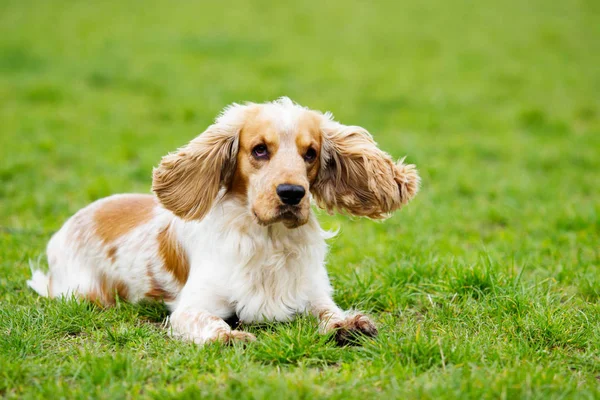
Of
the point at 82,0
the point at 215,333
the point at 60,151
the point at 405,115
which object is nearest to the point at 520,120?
the point at 405,115

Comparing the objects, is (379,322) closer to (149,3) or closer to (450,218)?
(450,218)

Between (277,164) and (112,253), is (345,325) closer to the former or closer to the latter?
(277,164)

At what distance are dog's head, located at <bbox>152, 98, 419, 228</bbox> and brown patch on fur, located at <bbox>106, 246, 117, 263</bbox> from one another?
28.5 inches

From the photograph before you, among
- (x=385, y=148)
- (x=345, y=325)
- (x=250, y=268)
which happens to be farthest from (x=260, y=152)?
(x=385, y=148)

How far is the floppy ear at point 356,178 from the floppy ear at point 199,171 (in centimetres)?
62

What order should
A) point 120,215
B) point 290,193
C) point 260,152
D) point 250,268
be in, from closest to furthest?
point 290,193, point 260,152, point 250,268, point 120,215

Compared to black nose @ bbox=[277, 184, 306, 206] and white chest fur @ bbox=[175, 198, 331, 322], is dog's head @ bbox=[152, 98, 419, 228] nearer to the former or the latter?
black nose @ bbox=[277, 184, 306, 206]

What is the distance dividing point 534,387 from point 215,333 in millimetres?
1794

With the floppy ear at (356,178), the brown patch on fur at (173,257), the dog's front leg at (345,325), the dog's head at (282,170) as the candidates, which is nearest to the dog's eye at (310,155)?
the dog's head at (282,170)

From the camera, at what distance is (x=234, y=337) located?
4.00 m

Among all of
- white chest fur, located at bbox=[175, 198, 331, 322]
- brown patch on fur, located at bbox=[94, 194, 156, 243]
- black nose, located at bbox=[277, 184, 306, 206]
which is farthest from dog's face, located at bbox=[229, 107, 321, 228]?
brown patch on fur, located at bbox=[94, 194, 156, 243]

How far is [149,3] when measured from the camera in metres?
23.6

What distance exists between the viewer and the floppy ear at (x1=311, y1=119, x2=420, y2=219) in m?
4.62

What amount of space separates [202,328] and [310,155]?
1.28 metres
